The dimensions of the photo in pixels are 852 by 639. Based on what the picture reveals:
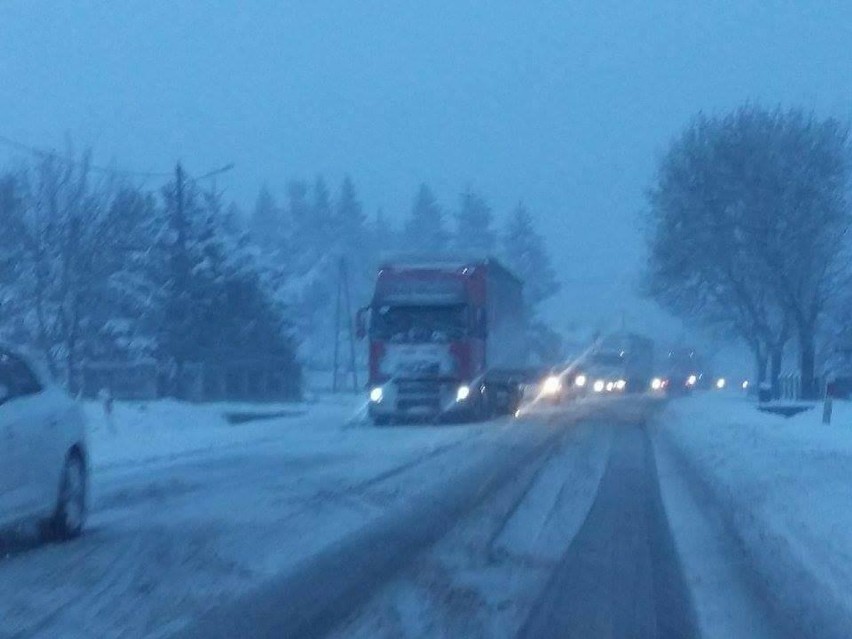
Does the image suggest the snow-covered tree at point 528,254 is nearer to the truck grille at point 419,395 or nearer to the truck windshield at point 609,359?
the truck windshield at point 609,359

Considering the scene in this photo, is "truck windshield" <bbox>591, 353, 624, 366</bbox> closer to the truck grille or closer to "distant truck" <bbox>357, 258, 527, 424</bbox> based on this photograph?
"distant truck" <bbox>357, 258, 527, 424</bbox>

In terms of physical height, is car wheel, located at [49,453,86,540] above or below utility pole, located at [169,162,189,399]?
below

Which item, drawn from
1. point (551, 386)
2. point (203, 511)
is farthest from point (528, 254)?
point (203, 511)

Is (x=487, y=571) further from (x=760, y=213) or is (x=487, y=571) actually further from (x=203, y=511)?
(x=760, y=213)

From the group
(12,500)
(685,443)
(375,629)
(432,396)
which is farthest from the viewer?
(432,396)

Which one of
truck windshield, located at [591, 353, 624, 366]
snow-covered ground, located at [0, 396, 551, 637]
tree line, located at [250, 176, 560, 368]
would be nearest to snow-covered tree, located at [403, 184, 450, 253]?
tree line, located at [250, 176, 560, 368]

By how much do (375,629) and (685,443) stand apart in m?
21.8

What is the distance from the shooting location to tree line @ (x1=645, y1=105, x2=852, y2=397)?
52.5 meters

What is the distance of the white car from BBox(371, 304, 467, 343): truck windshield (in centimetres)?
2448

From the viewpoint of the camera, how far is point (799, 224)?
52.2 metres

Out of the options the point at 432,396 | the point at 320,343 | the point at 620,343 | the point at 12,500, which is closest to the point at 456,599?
the point at 12,500

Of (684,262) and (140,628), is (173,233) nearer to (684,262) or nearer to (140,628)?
(684,262)

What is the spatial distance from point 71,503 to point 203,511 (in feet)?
8.28

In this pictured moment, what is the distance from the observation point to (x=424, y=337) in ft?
128
